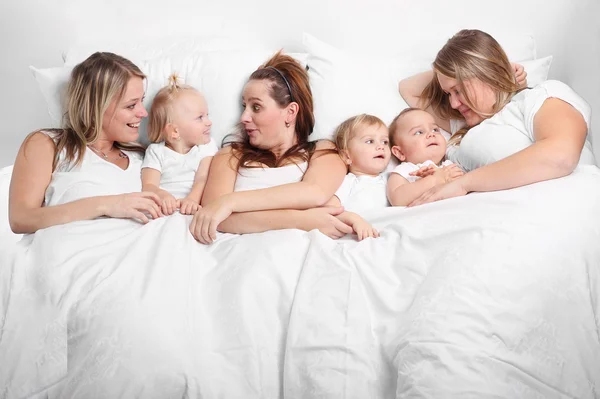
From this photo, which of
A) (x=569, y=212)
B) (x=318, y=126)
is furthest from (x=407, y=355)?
(x=318, y=126)

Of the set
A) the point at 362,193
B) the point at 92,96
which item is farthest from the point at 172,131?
the point at 362,193

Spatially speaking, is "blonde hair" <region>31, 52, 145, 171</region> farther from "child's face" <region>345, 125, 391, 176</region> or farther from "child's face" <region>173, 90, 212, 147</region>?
"child's face" <region>345, 125, 391, 176</region>

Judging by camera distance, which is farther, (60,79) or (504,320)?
(60,79)

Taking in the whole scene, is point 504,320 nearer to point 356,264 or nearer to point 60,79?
point 356,264

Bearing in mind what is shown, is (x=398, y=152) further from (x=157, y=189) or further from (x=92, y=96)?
(x=92, y=96)

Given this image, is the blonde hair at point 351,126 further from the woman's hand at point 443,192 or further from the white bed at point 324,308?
the white bed at point 324,308

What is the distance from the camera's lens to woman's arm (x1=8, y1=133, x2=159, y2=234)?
172 cm

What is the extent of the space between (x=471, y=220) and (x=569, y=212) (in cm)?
21

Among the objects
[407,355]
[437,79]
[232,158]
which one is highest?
[437,79]

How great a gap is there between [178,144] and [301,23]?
2.52ft

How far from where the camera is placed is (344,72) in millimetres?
2178

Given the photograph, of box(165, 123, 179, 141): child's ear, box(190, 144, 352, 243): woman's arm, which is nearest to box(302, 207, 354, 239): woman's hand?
box(190, 144, 352, 243): woman's arm

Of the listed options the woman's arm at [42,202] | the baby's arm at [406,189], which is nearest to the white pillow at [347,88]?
the baby's arm at [406,189]

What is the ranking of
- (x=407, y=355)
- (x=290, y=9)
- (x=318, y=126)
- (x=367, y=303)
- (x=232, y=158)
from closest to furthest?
1. (x=407, y=355)
2. (x=367, y=303)
3. (x=232, y=158)
4. (x=318, y=126)
5. (x=290, y=9)
